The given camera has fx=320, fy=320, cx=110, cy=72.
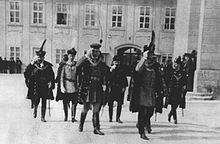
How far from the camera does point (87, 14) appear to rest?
25219mm

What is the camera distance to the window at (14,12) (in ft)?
83.0

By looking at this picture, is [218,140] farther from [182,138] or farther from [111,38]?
[111,38]

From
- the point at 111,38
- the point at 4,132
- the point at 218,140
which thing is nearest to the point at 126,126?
the point at 218,140

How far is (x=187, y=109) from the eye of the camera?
1091 centimetres

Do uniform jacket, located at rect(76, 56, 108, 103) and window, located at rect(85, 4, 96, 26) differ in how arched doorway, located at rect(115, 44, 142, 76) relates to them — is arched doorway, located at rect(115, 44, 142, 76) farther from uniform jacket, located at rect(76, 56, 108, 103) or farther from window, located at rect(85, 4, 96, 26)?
uniform jacket, located at rect(76, 56, 108, 103)

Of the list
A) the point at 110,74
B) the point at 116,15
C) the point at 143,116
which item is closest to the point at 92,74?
the point at 110,74

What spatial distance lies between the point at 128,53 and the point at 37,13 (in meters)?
8.00

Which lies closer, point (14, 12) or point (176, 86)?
point (176, 86)

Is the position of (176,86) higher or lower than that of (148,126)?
higher

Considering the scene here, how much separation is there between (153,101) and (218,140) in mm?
1605

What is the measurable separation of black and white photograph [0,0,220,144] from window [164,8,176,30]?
0.26ft

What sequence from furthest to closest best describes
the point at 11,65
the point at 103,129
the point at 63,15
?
the point at 63,15, the point at 11,65, the point at 103,129

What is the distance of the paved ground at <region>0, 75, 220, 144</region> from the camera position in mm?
6265

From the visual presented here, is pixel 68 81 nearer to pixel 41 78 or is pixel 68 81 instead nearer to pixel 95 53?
pixel 41 78
